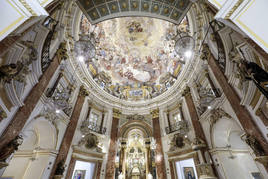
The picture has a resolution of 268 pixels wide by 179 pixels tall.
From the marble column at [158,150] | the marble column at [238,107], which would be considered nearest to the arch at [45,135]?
the marble column at [158,150]

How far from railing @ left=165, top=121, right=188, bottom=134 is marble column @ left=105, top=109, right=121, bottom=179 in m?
5.24

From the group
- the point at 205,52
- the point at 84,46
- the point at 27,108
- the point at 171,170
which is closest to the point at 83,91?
the point at 84,46

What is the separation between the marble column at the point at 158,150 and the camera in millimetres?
9875

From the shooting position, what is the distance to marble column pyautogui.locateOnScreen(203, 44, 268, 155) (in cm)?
469

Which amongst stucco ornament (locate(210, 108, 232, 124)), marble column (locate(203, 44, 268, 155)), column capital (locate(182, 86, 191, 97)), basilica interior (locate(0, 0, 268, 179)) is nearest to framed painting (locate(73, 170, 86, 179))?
basilica interior (locate(0, 0, 268, 179))

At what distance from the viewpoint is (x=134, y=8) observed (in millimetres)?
8086

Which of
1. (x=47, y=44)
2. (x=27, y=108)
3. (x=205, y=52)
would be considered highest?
(x=205, y=52)

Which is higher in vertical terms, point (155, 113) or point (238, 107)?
point (155, 113)

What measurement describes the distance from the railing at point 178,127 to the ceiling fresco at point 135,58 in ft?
15.1

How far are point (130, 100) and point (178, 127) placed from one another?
6.92m

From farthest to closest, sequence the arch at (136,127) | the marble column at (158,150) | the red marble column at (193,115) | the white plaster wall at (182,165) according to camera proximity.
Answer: the arch at (136,127)
the marble column at (158,150)
the white plaster wall at (182,165)
the red marble column at (193,115)

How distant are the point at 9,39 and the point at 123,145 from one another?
1117 centimetres

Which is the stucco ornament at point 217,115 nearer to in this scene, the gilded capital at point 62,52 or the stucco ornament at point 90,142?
the stucco ornament at point 90,142

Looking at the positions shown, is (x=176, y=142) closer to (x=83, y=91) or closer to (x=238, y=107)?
(x=238, y=107)
